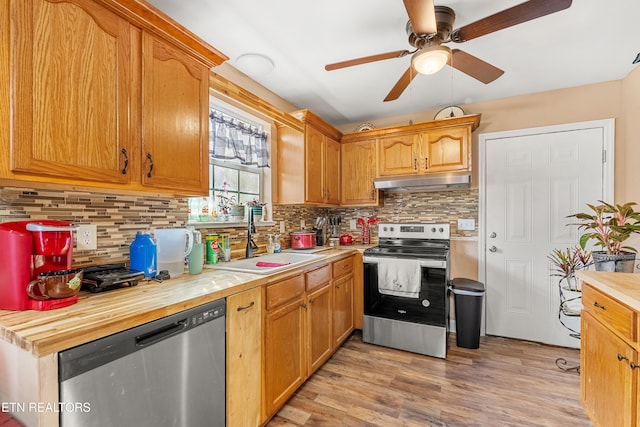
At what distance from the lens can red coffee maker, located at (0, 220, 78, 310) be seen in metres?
0.95

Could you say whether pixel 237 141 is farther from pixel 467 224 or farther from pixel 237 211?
pixel 467 224

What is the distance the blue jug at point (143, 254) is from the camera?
1.44 m

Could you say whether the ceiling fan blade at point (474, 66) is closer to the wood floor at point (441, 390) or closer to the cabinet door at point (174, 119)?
the cabinet door at point (174, 119)

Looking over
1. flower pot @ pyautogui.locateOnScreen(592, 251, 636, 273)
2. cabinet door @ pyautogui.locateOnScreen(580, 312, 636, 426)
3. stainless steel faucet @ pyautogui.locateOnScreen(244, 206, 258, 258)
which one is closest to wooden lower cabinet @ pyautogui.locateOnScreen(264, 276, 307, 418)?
stainless steel faucet @ pyautogui.locateOnScreen(244, 206, 258, 258)

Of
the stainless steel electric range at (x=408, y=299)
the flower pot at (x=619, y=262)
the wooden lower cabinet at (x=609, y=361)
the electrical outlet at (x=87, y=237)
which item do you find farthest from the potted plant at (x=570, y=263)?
the electrical outlet at (x=87, y=237)

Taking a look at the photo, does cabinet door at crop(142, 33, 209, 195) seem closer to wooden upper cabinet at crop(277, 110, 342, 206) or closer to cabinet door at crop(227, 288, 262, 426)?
cabinet door at crop(227, 288, 262, 426)

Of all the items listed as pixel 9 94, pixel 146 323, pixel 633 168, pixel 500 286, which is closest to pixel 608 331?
pixel 500 286

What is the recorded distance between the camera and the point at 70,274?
1.00 meters

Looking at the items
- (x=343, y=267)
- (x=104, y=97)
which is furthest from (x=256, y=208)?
(x=104, y=97)

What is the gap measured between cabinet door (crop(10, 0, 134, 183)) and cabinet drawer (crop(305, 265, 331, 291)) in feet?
4.20

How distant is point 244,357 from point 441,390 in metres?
1.44

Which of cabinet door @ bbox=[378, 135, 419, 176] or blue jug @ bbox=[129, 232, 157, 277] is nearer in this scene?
blue jug @ bbox=[129, 232, 157, 277]

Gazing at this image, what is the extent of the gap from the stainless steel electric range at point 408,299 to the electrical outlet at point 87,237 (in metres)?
2.04

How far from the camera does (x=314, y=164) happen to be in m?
2.77
